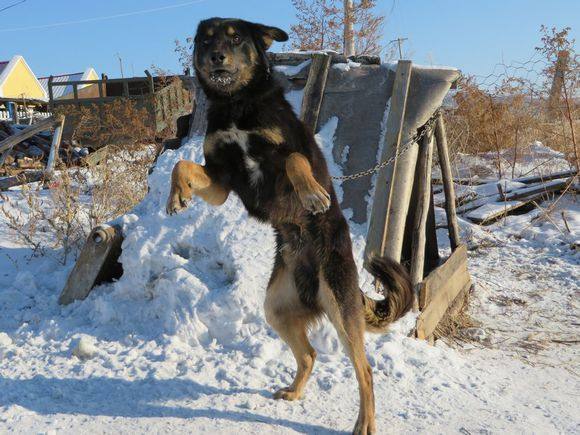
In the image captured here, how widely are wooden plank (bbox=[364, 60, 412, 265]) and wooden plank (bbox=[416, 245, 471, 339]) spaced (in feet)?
1.89

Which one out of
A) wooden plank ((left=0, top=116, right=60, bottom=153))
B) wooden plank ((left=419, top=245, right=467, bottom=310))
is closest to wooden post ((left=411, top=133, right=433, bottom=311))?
wooden plank ((left=419, top=245, right=467, bottom=310))

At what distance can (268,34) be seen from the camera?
11.1 feet

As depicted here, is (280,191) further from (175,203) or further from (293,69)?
(293,69)

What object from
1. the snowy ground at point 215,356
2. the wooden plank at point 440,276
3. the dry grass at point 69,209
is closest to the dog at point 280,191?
the snowy ground at point 215,356

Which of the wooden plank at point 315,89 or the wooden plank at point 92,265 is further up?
the wooden plank at point 315,89

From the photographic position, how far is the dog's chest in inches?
124

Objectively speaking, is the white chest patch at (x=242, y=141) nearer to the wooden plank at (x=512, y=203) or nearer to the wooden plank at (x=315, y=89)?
the wooden plank at (x=315, y=89)

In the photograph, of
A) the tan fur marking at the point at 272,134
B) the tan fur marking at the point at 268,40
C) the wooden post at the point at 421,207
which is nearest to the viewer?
the tan fur marking at the point at 272,134

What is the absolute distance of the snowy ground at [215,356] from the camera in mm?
3090

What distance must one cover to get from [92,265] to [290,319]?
227cm

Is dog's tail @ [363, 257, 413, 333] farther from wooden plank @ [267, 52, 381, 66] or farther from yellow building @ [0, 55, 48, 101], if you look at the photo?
yellow building @ [0, 55, 48, 101]

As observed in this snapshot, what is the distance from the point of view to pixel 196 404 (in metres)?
3.18

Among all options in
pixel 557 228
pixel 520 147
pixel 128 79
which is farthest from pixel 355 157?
pixel 128 79

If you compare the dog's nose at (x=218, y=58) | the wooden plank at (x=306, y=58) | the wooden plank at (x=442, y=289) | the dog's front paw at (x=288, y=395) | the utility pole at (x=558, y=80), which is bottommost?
the dog's front paw at (x=288, y=395)
